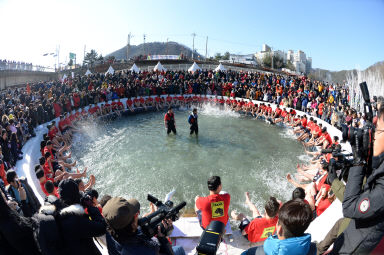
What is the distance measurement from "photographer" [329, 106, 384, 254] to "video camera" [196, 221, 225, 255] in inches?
39.0

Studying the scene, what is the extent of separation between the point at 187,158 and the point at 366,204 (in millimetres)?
7311

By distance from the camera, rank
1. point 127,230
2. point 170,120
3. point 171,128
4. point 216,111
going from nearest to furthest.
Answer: point 127,230
point 170,120
point 171,128
point 216,111

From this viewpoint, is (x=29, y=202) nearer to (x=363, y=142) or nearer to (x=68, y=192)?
(x=68, y=192)

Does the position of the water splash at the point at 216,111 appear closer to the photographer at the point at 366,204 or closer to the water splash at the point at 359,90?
the water splash at the point at 359,90

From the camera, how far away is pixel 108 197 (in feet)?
13.0

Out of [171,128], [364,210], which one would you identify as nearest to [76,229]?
[364,210]

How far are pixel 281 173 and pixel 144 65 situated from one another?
39321 millimetres

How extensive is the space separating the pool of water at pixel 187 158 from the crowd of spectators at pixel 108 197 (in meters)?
0.70

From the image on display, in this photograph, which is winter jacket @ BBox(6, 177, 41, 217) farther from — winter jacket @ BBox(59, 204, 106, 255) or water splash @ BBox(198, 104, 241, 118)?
water splash @ BBox(198, 104, 241, 118)

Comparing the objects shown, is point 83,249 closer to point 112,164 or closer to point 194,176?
point 194,176

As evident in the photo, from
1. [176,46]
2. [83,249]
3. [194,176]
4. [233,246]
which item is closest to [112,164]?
[194,176]

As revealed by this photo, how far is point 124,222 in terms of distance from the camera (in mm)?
2025

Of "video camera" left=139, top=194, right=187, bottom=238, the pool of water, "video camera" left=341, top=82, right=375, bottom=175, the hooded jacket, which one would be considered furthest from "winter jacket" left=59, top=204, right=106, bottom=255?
the pool of water

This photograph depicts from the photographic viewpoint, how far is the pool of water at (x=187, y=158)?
6.66 meters
